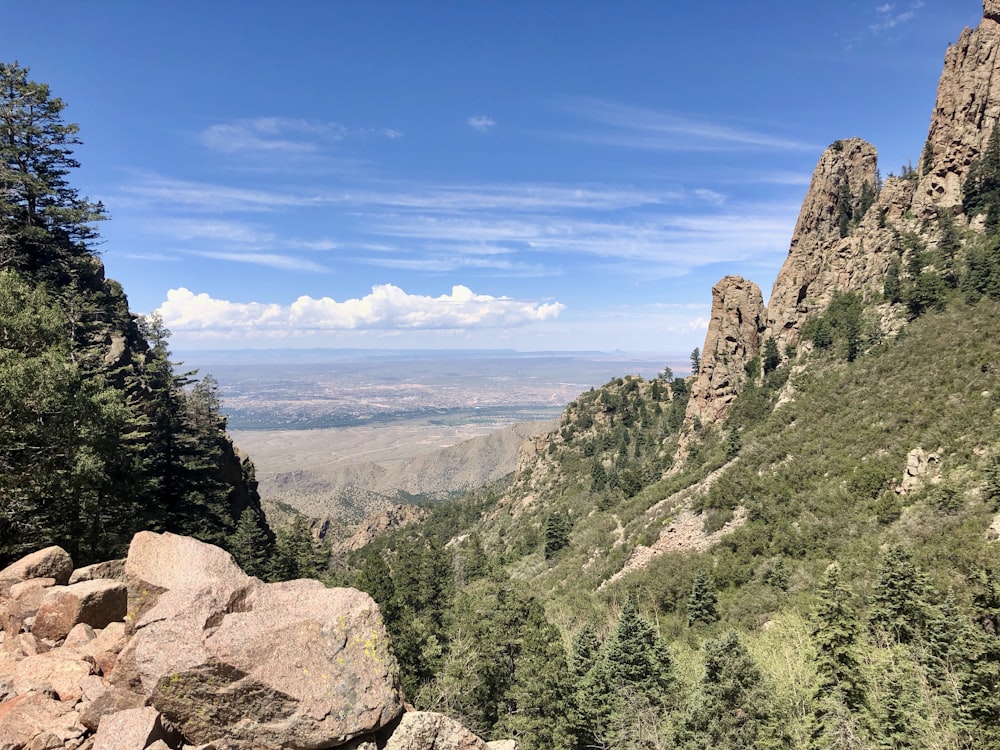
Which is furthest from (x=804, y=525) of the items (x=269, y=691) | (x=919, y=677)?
(x=269, y=691)

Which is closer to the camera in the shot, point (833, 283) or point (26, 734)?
point (26, 734)

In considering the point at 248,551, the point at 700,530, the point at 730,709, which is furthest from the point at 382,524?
the point at 730,709

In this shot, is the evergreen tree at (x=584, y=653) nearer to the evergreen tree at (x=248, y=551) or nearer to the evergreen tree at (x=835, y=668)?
the evergreen tree at (x=835, y=668)

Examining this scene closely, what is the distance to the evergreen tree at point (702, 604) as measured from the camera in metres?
Result: 32.5

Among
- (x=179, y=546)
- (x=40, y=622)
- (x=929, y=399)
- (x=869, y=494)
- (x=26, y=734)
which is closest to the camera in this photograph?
(x=26, y=734)

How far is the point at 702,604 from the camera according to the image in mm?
32688

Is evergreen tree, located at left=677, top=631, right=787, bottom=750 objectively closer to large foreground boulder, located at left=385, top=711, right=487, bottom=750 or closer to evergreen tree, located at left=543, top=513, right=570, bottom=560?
large foreground boulder, located at left=385, top=711, right=487, bottom=750

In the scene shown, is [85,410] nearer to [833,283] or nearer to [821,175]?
[833,283]

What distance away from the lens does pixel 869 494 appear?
3391 centimetres

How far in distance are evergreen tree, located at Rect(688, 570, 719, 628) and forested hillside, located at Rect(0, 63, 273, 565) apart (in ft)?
114

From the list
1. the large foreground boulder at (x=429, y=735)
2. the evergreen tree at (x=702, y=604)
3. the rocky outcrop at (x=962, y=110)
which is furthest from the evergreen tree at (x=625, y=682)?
the rocky outcrop at (x=962, y=110)

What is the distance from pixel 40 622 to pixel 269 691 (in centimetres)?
704

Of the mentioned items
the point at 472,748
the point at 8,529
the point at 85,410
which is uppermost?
the point at 85,410

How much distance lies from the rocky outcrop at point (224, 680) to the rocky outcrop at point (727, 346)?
74.4 m
